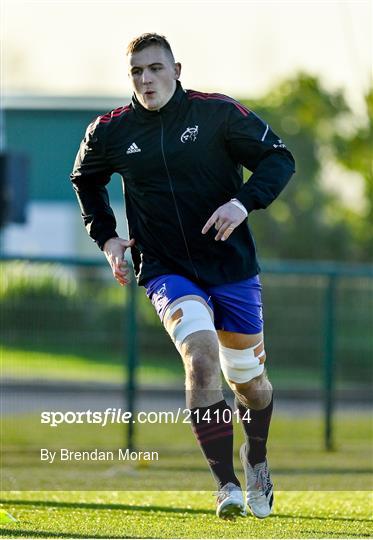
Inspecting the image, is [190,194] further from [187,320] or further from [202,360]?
[202,360]

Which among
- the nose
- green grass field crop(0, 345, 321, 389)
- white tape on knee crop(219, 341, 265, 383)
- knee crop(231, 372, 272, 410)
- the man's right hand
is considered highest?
the nose

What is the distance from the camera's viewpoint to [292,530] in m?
7.97

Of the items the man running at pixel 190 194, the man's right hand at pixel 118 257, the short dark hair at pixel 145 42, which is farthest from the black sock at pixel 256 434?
the short dark hair at pixel 145 42

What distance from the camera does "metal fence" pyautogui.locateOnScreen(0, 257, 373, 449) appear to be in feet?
49.9

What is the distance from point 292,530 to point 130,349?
7529 millimetres

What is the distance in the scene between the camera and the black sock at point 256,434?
27.7 ft

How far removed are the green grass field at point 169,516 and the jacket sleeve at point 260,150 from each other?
6.07 feet

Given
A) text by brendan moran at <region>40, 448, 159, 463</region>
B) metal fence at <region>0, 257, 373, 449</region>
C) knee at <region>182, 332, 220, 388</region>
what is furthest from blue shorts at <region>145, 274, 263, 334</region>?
metal fence at <region>0, 257, 373, 449</region>

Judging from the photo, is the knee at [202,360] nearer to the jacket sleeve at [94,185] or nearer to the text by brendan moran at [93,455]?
the jacket sleeve at [94,185]

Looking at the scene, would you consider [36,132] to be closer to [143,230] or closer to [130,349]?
[130,349]

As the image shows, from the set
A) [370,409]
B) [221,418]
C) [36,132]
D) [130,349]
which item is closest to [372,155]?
[370,409]

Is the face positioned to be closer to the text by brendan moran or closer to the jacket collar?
the jacket collar

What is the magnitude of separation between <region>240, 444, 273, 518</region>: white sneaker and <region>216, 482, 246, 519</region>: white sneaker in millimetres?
841

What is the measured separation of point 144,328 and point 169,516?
7056 mm
